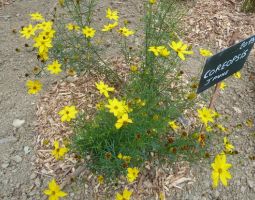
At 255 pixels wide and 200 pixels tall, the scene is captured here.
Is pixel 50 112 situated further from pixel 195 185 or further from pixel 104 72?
pixel 195 185

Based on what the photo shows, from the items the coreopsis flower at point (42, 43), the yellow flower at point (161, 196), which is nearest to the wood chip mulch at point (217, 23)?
the coreopsis flower at point (42, 43)

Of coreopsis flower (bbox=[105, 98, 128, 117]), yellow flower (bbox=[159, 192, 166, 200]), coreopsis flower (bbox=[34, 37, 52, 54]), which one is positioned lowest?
yellow flower (bbox=[159, 192, 166, 200])

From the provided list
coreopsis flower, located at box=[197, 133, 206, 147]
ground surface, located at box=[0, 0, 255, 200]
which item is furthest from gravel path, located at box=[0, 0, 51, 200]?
coreopsis flower, located at box=[197, 133, 206, 147]

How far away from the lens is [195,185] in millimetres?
2859

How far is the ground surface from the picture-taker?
9.19ft

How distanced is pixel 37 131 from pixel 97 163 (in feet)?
2.37

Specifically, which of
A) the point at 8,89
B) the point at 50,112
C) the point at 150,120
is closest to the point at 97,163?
the point at 150,120

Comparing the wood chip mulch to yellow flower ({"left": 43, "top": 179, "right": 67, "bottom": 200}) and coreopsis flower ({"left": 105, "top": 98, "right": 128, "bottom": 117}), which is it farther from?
yellow flower ({"left": 43, "top": 179, "right": 67, "bottom": 200})

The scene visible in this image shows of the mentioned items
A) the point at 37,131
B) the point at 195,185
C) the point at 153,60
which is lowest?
the point at 195,185

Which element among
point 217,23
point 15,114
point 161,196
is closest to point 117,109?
point 161,196

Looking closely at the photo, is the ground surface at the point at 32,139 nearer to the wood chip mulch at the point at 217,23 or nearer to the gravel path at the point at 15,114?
the gravel path at the point at 15,114

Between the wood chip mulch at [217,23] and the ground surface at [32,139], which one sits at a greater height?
the wood chip mulch at [217,23]

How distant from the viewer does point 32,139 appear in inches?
122

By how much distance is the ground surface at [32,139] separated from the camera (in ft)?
9.19
